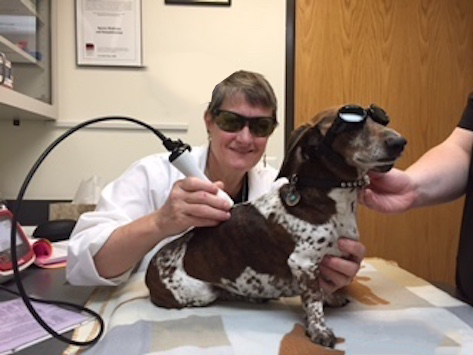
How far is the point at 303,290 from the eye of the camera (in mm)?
664

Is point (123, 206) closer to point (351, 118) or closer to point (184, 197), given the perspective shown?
point (184, 197)

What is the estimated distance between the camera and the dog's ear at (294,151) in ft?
2.22

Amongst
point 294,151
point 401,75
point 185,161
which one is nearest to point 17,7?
point 185,161

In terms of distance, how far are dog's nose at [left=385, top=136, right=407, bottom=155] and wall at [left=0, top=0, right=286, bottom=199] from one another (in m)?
1.47

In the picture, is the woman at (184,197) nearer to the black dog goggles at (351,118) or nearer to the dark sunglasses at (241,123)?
the dark sunglasses at (241,123)

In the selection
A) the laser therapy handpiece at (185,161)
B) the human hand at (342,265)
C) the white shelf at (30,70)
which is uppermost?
the white shelf at (30,70)

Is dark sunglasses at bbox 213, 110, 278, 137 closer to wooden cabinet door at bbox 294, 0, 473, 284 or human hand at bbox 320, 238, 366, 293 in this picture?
human hand at bbox 320, 238, 366, 293

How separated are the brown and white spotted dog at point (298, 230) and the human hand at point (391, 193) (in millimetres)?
213

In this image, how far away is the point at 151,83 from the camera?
1.99 metres

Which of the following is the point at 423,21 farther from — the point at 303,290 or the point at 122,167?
the point at 303,290

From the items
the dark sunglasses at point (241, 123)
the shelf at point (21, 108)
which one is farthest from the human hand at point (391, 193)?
the shelf at point (21, 108)

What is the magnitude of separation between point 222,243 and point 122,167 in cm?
140

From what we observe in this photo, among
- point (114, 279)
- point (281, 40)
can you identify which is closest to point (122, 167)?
point (281, 40)

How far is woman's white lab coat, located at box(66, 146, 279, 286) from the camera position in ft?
2.69
